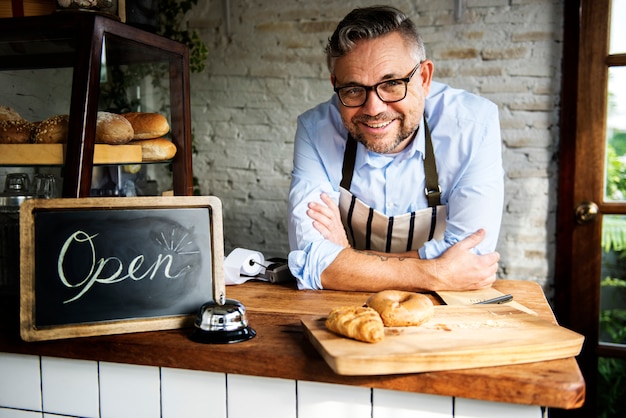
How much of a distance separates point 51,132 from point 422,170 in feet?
4.01

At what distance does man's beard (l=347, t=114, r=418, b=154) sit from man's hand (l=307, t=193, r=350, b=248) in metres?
0.25

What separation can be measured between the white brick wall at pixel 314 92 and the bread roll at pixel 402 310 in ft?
6.71

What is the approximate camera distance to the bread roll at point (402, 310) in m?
1.09

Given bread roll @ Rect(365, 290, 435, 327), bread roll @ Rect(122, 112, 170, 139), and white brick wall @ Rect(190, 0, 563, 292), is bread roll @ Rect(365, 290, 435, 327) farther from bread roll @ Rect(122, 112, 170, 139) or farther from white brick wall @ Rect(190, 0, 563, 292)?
white brick wall @ Rect(190, 0, 563, 292)

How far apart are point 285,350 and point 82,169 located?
74 centimetres

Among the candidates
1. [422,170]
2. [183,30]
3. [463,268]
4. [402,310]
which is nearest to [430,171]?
[422,170]

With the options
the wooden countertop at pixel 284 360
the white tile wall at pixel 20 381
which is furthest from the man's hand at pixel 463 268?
the white tile wall at pixel 20 381

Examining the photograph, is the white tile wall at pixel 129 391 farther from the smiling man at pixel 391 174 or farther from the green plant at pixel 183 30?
the green plant at pixel 183 30

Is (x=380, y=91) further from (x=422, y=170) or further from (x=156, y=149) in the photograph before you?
(x=156, y=149)

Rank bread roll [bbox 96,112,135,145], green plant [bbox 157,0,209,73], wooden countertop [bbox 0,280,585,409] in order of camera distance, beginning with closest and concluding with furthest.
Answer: wooden countertop [bbox 0,280,585,409]
bread roll [bbox 96,112,135,145]
green plant [bbox 157,0,209,73]

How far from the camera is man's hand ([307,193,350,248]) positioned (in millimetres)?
1915

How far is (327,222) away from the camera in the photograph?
6.34ft

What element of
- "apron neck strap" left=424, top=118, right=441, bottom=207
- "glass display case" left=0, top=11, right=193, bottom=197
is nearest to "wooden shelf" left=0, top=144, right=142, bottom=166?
"glass display case" left=0, top=11, right=193, bottom=197

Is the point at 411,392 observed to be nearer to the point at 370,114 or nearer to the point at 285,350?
the point at 285,350
